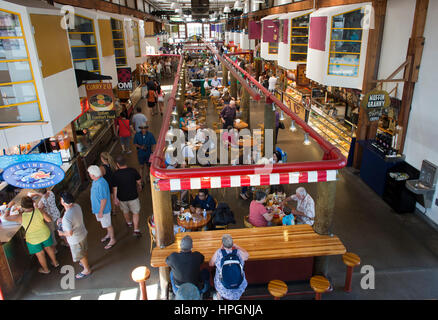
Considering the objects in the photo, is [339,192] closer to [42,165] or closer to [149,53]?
A: [42,165]

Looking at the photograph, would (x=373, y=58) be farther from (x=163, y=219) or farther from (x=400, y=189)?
(x=163, y=219)

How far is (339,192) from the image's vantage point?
28.9 feet

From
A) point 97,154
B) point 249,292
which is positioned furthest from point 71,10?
point 249,292

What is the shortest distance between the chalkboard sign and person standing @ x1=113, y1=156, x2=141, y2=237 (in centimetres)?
633

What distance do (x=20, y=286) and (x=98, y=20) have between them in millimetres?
6691

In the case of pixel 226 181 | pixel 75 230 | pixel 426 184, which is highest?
pixel 226 181

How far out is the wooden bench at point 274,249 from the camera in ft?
15.9

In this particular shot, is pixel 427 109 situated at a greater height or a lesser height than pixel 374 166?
greater

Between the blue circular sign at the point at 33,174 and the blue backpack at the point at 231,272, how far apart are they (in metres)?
3.21

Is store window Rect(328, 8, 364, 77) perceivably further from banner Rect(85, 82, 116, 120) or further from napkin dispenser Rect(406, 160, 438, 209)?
banner Rect(85, 82, 116, 120)

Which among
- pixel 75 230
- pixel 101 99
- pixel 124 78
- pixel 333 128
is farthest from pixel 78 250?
pixel 333 128

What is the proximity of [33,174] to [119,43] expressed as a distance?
24.2 ft

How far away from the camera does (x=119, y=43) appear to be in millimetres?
11461
